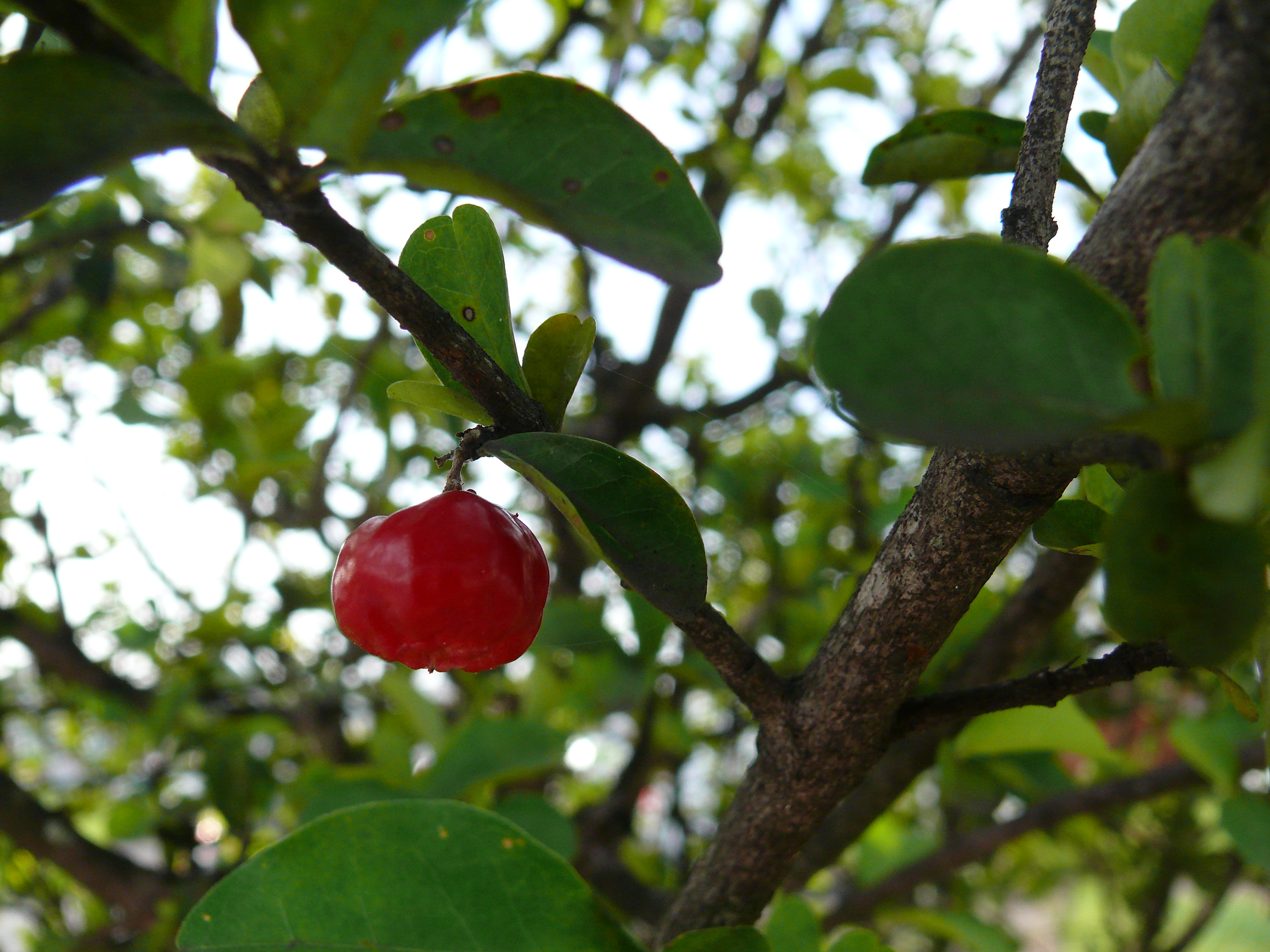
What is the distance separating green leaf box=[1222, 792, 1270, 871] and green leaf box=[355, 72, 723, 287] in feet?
2.79

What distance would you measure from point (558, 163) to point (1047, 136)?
24 cm

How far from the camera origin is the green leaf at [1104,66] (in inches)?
21.8

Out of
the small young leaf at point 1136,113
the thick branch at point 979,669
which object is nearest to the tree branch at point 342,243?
the small young leaf at point 1136,113

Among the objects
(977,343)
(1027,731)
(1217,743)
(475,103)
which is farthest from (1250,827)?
(475,103)

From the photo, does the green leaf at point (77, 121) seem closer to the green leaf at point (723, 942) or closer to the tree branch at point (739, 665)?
the tree branch at point (739, 665)

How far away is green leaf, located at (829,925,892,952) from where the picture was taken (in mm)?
591

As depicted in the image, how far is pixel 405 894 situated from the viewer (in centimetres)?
46

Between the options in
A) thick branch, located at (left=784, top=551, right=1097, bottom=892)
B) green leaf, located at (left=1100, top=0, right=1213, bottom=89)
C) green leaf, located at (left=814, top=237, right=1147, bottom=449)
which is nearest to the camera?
green leaf, located at (left=814, top=237, right=1147, bottom=449)

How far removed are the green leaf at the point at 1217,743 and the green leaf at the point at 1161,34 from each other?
779mm

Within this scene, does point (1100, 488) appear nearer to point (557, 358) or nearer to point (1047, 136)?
point (1047, 136)

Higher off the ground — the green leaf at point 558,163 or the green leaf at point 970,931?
the green leaf at point 558,163

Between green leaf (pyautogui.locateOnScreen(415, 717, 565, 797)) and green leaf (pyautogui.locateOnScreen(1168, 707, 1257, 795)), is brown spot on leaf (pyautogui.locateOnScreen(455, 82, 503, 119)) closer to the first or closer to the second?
green leaf (pyautogui.locateOnScreen(415, 717, 565, 797))

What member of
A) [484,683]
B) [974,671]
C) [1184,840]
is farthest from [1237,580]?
[1184,840]

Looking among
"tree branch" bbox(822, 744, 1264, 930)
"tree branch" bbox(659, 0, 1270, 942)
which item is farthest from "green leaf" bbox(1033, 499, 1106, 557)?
"tree branch" bbox(822, 744, 1264, 930)
